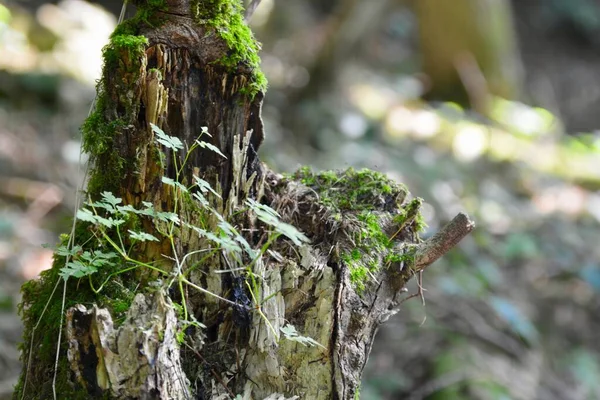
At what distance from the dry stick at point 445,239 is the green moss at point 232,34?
702mm

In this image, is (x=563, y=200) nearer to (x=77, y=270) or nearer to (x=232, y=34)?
(x=232, y=34)

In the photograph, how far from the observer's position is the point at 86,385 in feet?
5.09

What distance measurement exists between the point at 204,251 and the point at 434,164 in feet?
15.5

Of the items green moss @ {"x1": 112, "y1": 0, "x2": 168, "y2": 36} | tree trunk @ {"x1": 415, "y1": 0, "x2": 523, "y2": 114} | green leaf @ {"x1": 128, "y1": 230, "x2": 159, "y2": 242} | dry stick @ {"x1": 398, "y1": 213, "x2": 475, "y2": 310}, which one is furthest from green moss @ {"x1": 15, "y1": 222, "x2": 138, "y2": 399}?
tree trunk @ {"x1": 415, "y1": 0, "x2": 523, "y2": 114}

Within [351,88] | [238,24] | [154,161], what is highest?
[351,88]

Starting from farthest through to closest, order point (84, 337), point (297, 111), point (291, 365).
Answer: point (297, 111)
point (291, 365)
point (84, 337)

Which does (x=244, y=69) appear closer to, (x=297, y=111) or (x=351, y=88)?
(x=297, y=111)

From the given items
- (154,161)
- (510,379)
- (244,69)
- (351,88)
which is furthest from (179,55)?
(351,88)

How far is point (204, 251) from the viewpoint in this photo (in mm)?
1864

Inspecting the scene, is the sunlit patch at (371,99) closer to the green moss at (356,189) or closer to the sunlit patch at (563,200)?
the sunlit patch at (563,200)

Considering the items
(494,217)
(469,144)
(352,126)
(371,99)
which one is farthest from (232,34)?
(371,99)

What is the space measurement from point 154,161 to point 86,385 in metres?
0.66

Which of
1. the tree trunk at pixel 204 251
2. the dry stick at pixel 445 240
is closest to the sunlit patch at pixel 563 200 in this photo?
the dry stick at pixel 445 240

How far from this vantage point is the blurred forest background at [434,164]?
490 centimetres
